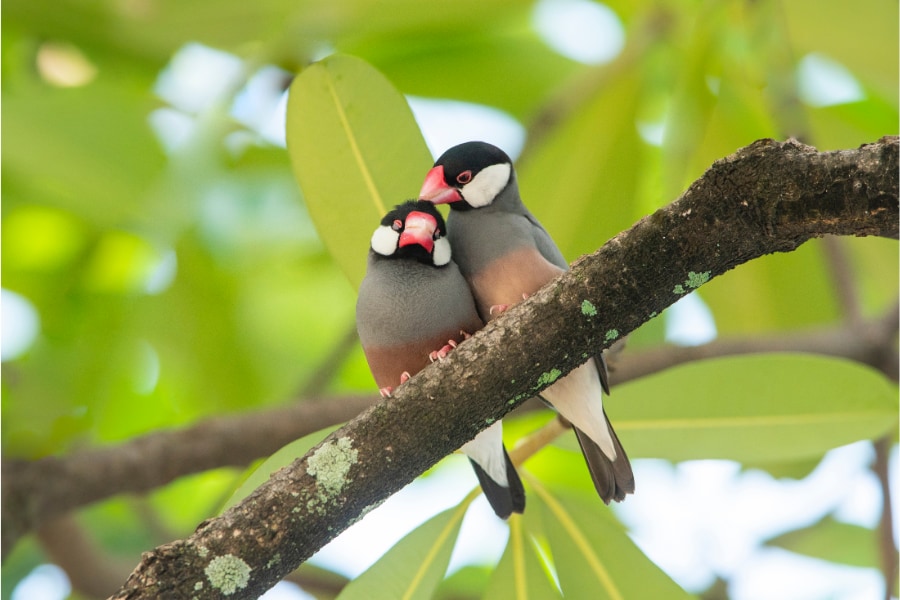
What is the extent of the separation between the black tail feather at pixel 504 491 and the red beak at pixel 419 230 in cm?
55

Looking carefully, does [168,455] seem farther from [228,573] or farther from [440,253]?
[228,573]

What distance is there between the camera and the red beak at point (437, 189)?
7.84 ft

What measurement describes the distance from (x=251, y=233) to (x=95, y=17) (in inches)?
57.5

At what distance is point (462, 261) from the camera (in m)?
2.41

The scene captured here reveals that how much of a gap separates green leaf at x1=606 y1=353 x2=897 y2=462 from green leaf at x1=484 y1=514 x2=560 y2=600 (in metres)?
0.38

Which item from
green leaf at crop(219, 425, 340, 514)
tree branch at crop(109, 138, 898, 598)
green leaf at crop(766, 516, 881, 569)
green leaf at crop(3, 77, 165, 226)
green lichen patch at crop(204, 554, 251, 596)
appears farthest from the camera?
green leaf at crop(766, 516, 881, 569)

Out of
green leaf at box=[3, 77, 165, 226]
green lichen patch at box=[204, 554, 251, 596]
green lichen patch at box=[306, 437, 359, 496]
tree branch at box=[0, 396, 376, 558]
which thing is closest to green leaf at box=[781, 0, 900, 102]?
tree branch at box=[0, 396, 376, 558]

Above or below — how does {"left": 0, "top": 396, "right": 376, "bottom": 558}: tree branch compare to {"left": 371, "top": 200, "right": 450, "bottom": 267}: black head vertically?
above

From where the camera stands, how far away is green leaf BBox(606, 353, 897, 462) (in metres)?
2.40

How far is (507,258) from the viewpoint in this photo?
2287 millimetres

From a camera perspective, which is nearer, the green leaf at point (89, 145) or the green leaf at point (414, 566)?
the green leaf at point (414, 566)

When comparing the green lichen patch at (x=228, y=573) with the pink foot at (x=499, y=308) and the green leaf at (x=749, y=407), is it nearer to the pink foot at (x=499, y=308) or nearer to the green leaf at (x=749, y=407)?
the pink foot at (x=499, y=308)

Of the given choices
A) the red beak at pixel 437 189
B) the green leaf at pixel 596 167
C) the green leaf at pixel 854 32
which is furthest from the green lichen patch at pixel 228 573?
the green leaf at pixel 854 32

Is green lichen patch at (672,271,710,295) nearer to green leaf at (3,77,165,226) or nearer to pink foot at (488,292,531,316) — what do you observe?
pink foot at (488,292,531,316)
